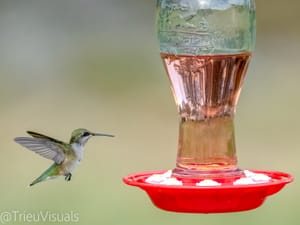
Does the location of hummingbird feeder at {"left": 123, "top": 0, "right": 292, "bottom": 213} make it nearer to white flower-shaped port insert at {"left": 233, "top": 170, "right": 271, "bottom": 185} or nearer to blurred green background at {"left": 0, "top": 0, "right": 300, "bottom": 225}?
white flower-shaped port insert at {"left": 233, "top": 170, "right": 271, "bottom": 185}

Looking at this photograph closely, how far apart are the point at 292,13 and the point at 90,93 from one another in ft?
5.12

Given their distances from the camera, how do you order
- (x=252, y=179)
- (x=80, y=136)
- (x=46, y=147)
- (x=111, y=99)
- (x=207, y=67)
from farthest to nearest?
(x=111, y=99) < (x=80, y=136) < (x=46, y=147) < (x=207, y=67) < (x=252, y=179)

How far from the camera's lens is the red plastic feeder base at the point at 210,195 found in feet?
9.99

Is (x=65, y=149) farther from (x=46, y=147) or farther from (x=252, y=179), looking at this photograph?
(x=252, y=179)

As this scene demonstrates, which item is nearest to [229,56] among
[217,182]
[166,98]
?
[217,182]

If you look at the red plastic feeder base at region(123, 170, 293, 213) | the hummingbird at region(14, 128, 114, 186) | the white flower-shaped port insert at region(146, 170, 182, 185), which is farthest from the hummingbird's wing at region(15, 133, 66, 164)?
the red plastic feeder base at region(123, 170, 293, 213)

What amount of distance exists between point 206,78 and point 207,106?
0.30ft

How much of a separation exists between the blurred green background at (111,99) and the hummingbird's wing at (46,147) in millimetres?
2516

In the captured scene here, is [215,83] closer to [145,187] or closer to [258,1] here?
[145,187]

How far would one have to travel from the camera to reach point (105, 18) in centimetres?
821

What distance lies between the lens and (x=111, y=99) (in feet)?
25.5

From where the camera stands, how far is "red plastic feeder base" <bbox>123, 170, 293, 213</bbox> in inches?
120

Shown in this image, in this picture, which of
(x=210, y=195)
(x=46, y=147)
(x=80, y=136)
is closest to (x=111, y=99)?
(x=80, y=136)

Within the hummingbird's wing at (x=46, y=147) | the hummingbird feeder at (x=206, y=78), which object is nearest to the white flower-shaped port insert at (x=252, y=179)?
the hummingbird feeder at (x=206, y=78)
